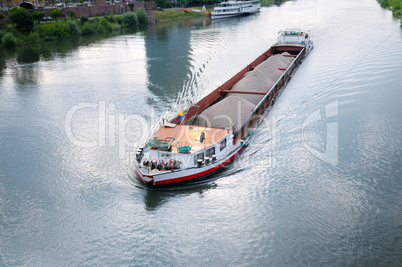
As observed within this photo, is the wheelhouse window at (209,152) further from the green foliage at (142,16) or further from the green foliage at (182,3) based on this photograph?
the green foliage at (182,3)

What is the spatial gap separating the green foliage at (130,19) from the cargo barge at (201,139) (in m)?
41.4

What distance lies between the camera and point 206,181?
1233 centimetres

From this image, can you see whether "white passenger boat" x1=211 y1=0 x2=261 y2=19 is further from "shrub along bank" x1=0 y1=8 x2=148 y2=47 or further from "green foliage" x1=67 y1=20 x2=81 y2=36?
"green foliage" x1=67 y1=20 x2=81 y2=36

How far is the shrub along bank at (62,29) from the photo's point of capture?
41.2 m

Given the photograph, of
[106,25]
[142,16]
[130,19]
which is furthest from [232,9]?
[106,25]

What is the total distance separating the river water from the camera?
31.8ft

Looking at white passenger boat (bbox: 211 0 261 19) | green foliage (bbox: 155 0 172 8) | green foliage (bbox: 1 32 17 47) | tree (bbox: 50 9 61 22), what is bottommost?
green foliage (bbox: 1 32 17 47)

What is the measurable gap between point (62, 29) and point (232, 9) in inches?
1354

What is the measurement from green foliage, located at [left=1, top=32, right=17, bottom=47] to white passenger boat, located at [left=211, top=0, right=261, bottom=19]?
119ft

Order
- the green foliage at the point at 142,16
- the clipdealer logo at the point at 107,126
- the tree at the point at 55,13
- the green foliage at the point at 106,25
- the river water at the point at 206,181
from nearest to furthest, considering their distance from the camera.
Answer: the river water at the point at 206,181 → the clipdealer logo at the point at 107,126 → the tree at the point at 55,13 → the green foliage at the point at 106,25 → the green foliage at the point at 142,16

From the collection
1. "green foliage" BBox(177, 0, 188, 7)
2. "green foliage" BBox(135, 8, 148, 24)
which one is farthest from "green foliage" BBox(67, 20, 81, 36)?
"green foliage" BBox(177, 0, 188, 7)

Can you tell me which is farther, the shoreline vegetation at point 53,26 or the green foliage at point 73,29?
the green foliage at point 73,29

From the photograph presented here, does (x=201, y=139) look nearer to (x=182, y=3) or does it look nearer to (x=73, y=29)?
(x=73, y=29)

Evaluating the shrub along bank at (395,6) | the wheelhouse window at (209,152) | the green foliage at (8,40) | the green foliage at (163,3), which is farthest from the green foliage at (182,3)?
the wheelhouse window at (209,152)
